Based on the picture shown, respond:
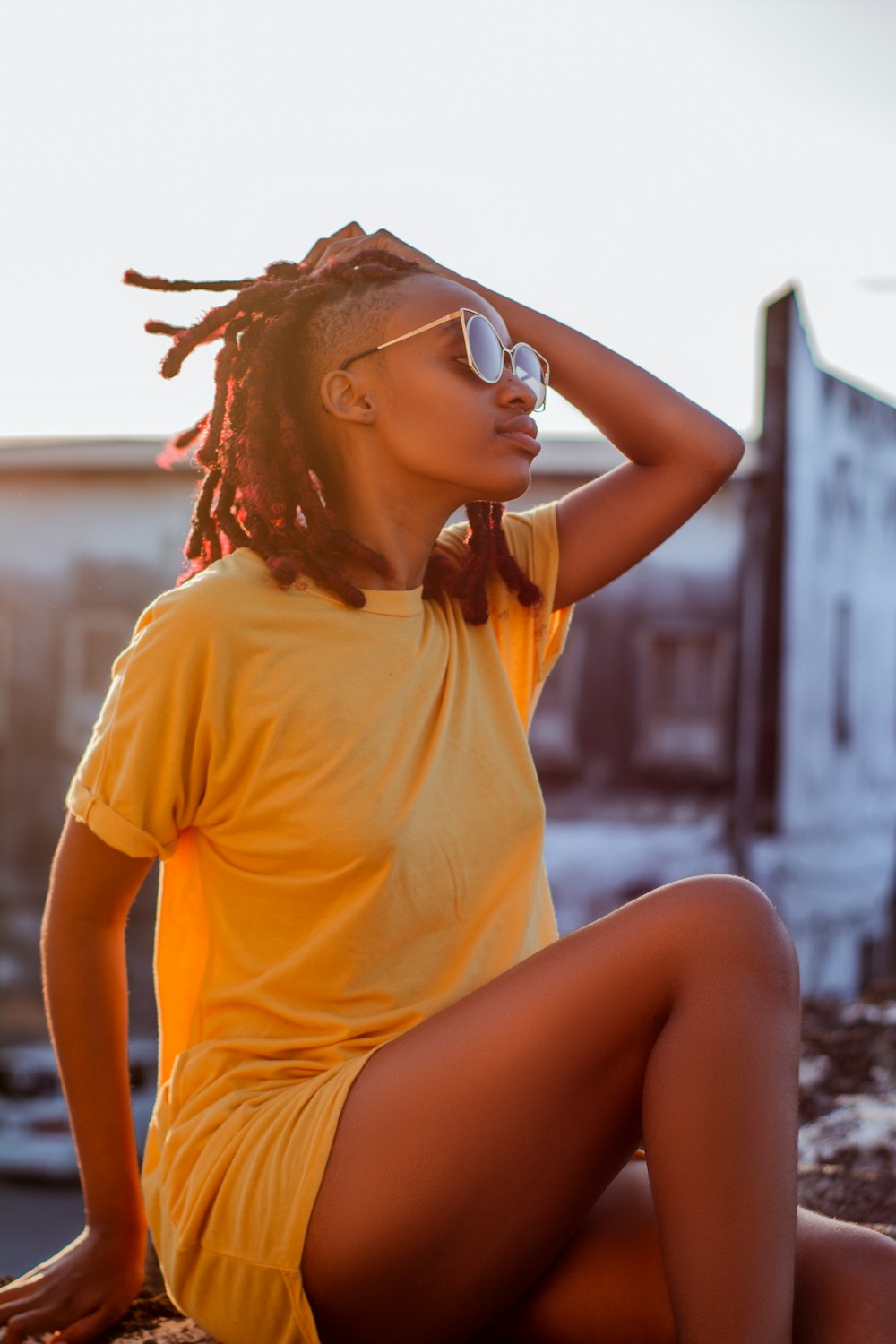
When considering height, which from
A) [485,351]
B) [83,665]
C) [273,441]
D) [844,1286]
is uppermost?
[485,351]

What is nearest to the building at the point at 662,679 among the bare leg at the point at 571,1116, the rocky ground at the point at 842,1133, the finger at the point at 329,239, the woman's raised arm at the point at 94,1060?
the rocky ground at the point at 842,1133

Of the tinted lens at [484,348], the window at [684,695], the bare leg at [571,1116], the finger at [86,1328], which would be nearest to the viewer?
the bare leg at [571,1116]

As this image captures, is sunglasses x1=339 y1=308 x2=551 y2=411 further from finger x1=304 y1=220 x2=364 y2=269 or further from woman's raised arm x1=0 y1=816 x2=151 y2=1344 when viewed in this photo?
woman's raised arm x1=0 y1=816 x2=151 y2=1344

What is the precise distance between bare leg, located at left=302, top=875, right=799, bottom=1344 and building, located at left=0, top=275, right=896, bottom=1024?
1085 cm

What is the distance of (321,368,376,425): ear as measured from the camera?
1809mm

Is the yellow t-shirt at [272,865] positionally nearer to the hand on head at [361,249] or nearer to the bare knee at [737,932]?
the bare knee at [737,932]

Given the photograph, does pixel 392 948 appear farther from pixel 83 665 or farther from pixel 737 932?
pixel 83 665

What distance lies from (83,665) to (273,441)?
1126 centimetres

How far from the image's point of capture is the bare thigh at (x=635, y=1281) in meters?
1.34

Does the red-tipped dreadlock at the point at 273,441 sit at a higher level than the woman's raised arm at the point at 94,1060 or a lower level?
higher

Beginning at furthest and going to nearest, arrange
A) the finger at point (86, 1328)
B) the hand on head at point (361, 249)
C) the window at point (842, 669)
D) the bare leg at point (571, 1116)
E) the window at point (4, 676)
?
the window at point (842, 669) < the window at point (4, 676) < the hand on head at point (361, 249) < the finger at point (86, 1328) < the bare leg at point (571, 1116)

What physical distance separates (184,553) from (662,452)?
729 mm

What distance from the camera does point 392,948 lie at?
151cm

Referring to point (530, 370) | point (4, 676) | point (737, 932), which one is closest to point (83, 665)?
point (4, 676)
